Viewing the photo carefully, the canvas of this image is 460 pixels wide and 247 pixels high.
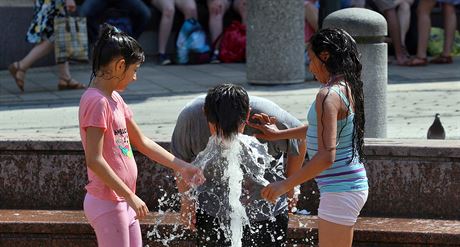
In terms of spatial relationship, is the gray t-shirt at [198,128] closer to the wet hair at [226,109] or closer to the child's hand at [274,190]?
the wet hair at [226,109]

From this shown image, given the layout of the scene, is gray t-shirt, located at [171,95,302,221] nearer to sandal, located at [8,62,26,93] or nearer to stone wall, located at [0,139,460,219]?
stone wall, located at [0,139,460,219]

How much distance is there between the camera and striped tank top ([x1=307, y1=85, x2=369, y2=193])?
4.19m

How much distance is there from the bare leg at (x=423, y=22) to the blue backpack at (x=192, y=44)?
2.38 metres

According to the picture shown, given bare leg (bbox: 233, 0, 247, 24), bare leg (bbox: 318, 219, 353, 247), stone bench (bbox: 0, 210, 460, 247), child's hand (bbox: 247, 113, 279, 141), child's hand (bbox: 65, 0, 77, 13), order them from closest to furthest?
bare leg (bbox: 318, 219, 353, 247) → child's hand (bbox: 247, 113, 279, 141) → stone bench (bbox: 0, 210, 460, 247) → child's hand (bbox: 65, 0, 77, 13) → bare leg (bbox: 233, 0, 247, 24)

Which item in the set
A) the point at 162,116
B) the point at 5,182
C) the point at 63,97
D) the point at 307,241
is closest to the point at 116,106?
the point at 307,241

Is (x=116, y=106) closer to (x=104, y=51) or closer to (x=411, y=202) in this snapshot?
(x=104, y=51)

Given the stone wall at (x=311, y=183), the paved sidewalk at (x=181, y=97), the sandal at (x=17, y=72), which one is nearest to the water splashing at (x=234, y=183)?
the stone wall at (x=311, y=183)

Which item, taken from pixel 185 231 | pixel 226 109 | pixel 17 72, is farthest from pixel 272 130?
pixel 17 72

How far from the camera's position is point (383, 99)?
22.9ft

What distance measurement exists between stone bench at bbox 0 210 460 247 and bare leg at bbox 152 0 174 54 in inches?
254

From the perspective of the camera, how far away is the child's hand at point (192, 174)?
169 inches

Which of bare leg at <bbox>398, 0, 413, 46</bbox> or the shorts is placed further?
bare leg at <bbox>398, 0, 413, 46</bbox>

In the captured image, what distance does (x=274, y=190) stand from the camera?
4105mm

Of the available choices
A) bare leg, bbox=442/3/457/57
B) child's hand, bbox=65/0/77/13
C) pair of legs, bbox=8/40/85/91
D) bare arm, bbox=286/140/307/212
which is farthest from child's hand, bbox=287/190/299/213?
bare leg, bbox=442/3/457/57
